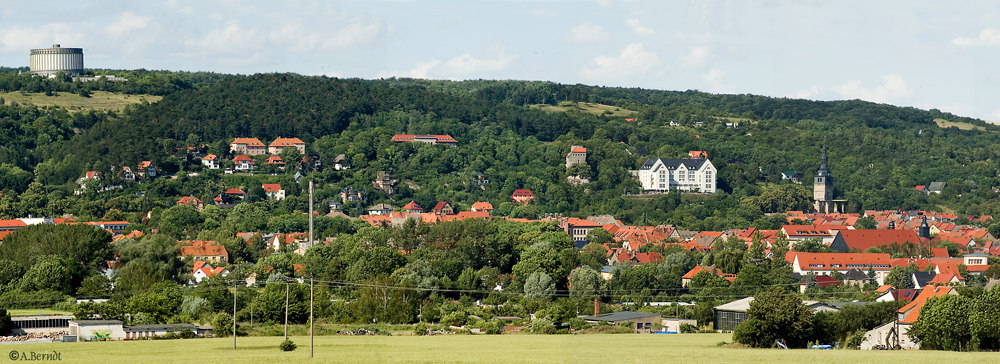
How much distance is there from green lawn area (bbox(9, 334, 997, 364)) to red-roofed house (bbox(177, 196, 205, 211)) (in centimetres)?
6385

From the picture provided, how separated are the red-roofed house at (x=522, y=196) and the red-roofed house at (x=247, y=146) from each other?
1102 inches

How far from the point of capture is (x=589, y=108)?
160000 mm

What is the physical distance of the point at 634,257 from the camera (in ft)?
247

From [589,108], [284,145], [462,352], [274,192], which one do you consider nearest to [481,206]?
[274,192]

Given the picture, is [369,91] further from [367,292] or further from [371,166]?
[367,292]

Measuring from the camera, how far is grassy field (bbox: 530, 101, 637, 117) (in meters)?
155

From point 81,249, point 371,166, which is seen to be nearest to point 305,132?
point 371,166

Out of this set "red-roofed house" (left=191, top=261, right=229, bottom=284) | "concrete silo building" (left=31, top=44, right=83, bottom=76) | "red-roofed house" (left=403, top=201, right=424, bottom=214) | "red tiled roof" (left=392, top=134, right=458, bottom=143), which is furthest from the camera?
"concrete silo building" (left=31, top=44, right=83, bottom=76)

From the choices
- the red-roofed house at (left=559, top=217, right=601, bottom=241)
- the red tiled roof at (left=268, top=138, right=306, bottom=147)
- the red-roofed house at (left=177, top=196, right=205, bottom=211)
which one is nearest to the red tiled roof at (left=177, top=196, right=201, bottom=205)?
the red-roofed house at (left=177, top=196, right=205, bottom=211)

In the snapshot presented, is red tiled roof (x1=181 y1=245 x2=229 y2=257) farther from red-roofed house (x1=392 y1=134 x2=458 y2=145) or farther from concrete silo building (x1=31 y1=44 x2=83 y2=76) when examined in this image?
concrete silo building (x1=31 y1=44 x2=83 y2=76)

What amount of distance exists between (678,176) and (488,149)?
20361 mm

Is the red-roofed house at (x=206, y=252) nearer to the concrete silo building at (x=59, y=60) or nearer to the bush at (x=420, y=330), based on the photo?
the bush at (x=420, y=330)

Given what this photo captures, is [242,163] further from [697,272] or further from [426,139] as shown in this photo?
[697,272]

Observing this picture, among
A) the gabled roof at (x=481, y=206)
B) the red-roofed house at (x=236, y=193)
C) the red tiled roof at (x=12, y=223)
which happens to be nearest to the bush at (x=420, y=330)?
the red tiled roof at (x=12, y=223)
